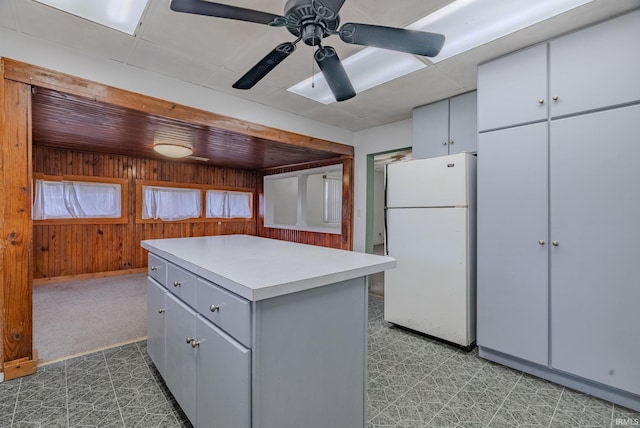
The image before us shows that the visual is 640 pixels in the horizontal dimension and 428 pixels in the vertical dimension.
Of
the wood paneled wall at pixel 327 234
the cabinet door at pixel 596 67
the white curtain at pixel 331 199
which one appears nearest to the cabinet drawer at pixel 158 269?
the cabinet door at pixel 596 67

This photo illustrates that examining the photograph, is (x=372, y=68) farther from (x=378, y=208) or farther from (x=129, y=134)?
(x=378, y=208)

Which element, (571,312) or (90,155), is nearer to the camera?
(571,312)

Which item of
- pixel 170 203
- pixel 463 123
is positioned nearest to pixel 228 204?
pixel 170 203

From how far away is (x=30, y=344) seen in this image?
2154 mm

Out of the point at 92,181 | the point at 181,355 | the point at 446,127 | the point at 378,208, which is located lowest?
the point at 181,355

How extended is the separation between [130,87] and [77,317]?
2.53 meters

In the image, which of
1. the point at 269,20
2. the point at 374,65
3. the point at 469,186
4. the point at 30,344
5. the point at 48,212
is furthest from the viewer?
the point at 48,212

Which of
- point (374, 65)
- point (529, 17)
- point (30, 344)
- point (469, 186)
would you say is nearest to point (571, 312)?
point (469, 186)

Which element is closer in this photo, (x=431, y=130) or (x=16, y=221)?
(x=16, y=221)

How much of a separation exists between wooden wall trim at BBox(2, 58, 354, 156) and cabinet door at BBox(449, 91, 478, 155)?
1849 millimetres

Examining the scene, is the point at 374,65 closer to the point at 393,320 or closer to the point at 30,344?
the point at 393,320

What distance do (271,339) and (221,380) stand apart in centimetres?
34

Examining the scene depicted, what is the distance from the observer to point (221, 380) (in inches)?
49.6

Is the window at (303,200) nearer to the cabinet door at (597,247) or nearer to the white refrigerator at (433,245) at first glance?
the white refrigerator at (433,245)
